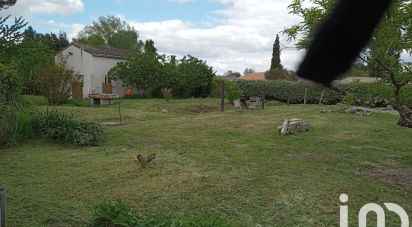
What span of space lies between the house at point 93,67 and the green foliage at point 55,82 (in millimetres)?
9878

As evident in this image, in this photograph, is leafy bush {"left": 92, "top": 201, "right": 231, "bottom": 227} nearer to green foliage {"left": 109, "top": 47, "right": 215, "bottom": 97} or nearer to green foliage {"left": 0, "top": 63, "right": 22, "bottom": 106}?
green foliage {"left": 0, "top": 63, "right": 22, "bottom": 106}

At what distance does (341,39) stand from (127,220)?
420 centimetres

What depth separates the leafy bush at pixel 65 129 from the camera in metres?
10.4

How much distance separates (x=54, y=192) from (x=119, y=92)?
28827mm

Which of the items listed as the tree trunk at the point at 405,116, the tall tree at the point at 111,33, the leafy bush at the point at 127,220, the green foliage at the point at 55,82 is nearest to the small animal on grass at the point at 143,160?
the leafy bush at the point at 127,220

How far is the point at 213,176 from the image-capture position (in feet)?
23.8

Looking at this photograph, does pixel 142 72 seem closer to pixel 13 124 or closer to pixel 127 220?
pixel 13 124

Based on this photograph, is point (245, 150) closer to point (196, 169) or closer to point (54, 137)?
point (196, 169)

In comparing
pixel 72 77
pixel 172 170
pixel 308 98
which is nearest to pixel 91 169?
pixel 172 170

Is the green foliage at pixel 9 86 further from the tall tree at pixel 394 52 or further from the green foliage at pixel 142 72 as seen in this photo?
the green foliage at pixel 142 72

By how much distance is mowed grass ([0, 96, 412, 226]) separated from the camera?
18.2 feet

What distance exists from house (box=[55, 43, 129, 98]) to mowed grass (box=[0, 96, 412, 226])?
71.0ft

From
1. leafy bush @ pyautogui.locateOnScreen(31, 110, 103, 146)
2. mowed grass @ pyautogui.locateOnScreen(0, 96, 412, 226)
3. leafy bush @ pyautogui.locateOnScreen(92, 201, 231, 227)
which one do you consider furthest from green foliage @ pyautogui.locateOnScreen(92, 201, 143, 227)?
leafy bush @ pyautogui.locateOnScreen(31, 110, 103, 146)

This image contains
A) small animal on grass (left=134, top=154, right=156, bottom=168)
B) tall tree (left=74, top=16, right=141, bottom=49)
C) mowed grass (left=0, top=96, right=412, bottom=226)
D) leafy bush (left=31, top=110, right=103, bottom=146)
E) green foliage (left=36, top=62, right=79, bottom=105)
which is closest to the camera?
mowed grass (left=0, top=96, right=412, bottom=226)
